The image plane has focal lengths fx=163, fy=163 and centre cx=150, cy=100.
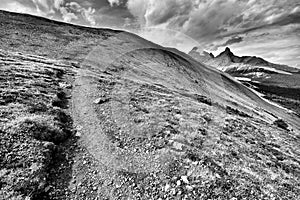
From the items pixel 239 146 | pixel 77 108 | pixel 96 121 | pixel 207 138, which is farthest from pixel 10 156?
pixel 239 146

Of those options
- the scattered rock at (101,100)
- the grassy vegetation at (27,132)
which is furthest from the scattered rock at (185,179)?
the scattered rock at (101,100)

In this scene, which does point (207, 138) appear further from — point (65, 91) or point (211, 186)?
point (65, 91)

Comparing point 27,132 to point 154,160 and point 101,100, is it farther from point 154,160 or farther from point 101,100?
point 101,100

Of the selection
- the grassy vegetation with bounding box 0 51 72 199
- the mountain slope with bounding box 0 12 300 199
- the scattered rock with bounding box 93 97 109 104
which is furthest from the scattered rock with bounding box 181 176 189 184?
the scattered rock with bounding box 93 97 109 104

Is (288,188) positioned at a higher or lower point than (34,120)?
higher

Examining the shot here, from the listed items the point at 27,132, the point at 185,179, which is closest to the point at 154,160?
the point at 185,179

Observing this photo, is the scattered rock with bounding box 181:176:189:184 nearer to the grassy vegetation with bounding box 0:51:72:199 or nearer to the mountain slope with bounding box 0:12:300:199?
the mountain slope with bounding box 0:12:300:199

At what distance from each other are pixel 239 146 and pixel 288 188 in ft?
11.9

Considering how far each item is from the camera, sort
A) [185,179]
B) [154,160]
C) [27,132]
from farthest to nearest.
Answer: [154,160] → [27,132] → [185,179]

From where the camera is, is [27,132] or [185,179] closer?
[185,179]

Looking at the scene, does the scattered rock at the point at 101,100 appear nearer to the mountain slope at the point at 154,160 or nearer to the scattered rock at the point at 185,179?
the mountain slope at the point at 154,160

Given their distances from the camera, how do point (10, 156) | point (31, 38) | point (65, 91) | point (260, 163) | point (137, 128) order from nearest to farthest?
point (10, 156)
point (260, 163)
point (137, 128)
point (65, 91)
point (31, 38)

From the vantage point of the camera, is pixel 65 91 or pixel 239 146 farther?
pixel 65 91

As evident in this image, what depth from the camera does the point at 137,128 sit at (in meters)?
11.6
